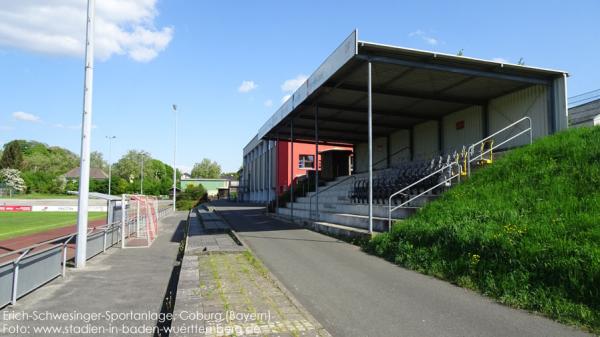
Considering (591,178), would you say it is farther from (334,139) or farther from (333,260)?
(334,139)

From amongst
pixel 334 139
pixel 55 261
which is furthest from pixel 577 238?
pixel 334 139

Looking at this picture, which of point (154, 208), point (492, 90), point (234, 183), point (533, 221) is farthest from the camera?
point (234, 183)

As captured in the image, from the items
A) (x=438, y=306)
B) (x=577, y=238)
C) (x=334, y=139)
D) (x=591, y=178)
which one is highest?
(x=334, y=139)

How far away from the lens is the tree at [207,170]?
5492 inches

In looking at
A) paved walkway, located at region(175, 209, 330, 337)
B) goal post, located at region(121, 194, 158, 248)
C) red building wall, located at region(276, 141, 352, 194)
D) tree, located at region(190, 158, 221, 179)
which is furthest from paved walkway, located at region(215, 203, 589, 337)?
tree, located at region(190, 158, 221, 179)

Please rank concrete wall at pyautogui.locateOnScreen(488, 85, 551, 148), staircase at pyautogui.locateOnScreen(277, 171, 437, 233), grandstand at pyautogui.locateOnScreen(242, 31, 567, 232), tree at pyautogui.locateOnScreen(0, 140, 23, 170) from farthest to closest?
1. tree at pyautogui.locateOnScreen(0, 140, 23, 170)
2. concrete wall at pyautogui.locateOnScreen(488, 85, 551, 148)
3. grandstand at pyautogui.locateOnScreen(242, 31, 567, 232)
4. staircase at pyautogui.locateOnScreen(277, 171, 437, 233)

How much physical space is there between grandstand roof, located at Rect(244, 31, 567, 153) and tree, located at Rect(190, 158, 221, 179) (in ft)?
386

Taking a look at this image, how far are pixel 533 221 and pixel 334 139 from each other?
22735 millimetres

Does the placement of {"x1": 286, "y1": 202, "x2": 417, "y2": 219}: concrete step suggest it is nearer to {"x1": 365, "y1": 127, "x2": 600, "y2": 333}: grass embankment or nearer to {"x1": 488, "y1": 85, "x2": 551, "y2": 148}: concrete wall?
{"x1": 365, "y1": 127, "x2": 600, "y2": 333}: grass embankment

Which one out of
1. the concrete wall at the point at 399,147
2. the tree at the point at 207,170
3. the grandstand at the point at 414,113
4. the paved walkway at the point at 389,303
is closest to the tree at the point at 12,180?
the tree at the point at 207,170

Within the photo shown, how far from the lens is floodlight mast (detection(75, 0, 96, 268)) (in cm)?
1015

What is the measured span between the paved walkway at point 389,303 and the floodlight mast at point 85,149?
4.30 m

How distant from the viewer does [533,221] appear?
7.70 meters

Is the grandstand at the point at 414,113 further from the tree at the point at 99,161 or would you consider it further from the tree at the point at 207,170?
the tree at the point at 99,161
